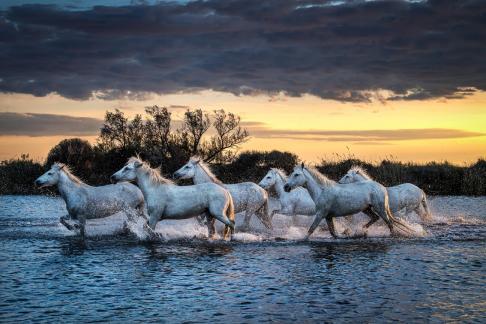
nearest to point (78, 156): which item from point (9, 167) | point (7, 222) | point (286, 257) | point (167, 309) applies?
point (9, 167)

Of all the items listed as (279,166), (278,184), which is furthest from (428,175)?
(278,184)

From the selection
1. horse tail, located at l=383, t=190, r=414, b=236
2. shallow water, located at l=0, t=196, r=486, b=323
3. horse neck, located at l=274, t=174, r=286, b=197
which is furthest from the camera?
horse neck, located at l=274, t=174, r=286, b=197

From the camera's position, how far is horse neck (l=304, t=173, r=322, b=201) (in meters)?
13.4

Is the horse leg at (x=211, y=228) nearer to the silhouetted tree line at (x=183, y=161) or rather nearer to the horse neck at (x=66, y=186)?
the horse neck at (x=66, y=186)

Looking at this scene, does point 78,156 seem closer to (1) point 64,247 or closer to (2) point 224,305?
(1) point 64,247

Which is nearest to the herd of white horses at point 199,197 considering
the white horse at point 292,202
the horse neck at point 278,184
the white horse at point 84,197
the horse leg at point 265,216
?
the white horse at point 84,197

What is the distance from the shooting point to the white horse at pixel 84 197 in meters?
13.7

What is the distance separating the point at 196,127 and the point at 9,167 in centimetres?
1244

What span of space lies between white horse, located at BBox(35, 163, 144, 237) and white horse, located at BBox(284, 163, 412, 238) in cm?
409

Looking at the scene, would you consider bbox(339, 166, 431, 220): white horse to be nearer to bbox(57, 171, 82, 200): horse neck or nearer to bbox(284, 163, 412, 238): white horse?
bbox(284, 163, 412, 238): white horse

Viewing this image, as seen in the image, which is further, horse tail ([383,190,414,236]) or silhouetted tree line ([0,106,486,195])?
silhouetted tree line ([0,106,486,195])

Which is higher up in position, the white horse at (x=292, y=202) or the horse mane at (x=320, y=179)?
the horse mane at (x=320, y=179)

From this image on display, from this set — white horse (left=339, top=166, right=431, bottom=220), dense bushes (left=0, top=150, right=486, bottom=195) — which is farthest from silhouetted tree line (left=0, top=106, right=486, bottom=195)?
white horse (left=339, top=166, right=431, bottom=220)

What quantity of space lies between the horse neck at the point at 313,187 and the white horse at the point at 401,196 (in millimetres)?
2048
